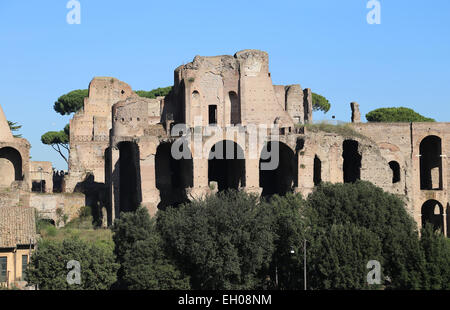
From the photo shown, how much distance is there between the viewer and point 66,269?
32562mm

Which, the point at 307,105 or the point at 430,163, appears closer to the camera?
the point at 430,163

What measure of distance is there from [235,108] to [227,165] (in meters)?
3.99

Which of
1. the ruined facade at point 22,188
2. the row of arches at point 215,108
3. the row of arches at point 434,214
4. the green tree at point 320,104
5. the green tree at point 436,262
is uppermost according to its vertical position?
the green tree at point 320,104

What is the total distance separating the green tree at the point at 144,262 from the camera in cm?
3328

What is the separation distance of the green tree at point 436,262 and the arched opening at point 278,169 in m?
13.1

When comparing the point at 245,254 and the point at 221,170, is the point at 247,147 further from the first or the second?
the point at 245,254

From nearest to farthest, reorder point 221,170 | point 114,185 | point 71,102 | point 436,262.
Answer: point 436,262
point 114,185
point 221,170
point 71,102

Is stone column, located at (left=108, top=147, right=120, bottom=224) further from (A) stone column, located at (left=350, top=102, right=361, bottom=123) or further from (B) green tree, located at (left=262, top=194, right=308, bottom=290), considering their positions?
(A) stone column, located at (left=350, top=102, right=361, bottom=123)

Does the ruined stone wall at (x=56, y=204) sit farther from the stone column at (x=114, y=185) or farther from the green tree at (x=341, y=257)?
the green tree at (x=341, y=257)

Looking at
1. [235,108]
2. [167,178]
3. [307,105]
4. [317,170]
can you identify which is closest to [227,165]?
[167,178]

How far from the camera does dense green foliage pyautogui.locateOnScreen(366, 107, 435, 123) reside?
2832 inches

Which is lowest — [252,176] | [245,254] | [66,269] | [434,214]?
[66,269]

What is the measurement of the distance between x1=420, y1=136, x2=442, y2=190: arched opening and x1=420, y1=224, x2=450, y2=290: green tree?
2047cm

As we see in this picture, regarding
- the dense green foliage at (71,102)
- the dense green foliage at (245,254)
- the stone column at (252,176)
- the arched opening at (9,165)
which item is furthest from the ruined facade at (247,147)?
the dense green foliage at (71,102)
